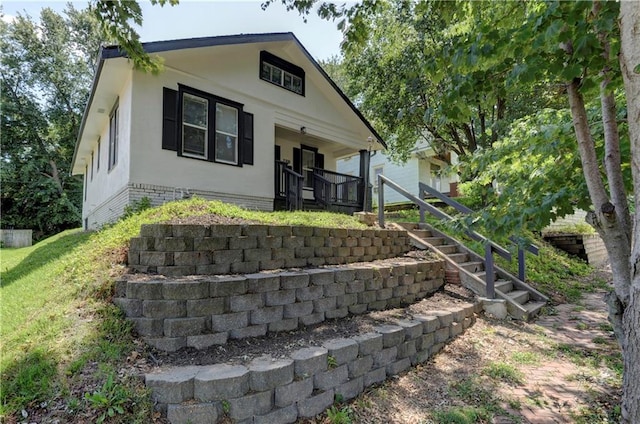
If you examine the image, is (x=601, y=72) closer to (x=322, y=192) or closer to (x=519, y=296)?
(x=519, y=296)

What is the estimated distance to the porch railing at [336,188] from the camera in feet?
32.1

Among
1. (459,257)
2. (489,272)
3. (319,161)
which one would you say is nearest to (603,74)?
(489,272)

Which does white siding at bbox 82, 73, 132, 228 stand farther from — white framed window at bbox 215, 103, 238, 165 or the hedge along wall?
the hedge along wall

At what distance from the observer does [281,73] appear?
32.6ft

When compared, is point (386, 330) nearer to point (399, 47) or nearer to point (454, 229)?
point (454, 229)

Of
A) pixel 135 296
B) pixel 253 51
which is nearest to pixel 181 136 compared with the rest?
pixel 253 51

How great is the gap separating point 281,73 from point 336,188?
383 cm

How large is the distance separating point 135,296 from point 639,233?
3591 millimetres

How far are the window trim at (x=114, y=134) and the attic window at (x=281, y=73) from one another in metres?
3.84

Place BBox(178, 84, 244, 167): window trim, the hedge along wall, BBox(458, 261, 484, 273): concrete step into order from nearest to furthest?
the hedge along wall, BBox(458, 261, 484, 273): concrete step, BBox(178, 84, 244, 167): window trim

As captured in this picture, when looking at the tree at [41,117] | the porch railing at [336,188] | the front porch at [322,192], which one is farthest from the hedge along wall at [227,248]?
the tree at [41,117]

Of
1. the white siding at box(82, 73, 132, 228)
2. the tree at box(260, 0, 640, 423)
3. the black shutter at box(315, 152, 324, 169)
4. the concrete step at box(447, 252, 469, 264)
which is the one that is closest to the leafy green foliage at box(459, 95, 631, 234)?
the tree at box(260, 0, 640, 423)

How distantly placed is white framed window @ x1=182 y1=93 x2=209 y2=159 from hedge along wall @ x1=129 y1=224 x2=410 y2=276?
15.3ft

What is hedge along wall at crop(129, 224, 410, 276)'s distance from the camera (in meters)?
3.38
